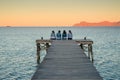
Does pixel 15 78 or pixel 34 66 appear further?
pixel 34 66

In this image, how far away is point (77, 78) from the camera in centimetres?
1090

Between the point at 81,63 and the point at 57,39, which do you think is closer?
the point at 81,63

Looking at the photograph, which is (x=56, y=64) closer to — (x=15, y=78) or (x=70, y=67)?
(x=70, y=67)

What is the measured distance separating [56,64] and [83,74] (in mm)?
2769

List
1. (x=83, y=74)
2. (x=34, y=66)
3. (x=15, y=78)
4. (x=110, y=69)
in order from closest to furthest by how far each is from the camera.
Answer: (x=83, y=74) → (x=15, y=78) → (x=110, y=69) → (x=34, y=66)

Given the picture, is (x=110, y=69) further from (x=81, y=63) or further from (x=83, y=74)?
(x=83, y=74)

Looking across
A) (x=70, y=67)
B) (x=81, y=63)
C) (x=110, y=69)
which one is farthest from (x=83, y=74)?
(x=110, y=69)

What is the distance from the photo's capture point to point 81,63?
14.1 meters

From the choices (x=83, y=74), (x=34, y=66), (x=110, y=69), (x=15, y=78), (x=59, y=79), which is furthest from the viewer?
(x=34, y=66)

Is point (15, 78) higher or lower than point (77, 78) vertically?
lower

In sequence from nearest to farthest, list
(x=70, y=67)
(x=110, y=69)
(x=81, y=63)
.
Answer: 1. (x=70, y=67)
2. (x=81, y=63)
3. (x=110, y=69)

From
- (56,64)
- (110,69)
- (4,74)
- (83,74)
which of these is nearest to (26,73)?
(4,74)

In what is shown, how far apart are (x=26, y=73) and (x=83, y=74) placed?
55.0ft

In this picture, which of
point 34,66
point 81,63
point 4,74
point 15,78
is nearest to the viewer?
point 81,63
